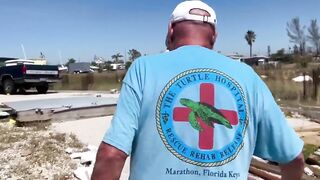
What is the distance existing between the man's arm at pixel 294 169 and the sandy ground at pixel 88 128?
720 cm

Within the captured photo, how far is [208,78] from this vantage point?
181 centimetres

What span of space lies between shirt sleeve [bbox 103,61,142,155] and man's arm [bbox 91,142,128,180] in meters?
0.02

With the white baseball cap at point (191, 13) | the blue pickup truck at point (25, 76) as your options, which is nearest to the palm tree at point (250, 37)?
the blue pickup truck at point (25, 76)

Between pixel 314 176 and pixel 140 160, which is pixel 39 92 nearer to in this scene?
pixel 314 176

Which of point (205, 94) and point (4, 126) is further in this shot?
point (4, 126)

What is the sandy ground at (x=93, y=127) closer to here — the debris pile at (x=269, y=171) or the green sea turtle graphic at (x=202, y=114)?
the debris pile at (x=269, y=171)

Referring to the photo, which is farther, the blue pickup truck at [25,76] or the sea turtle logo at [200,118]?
the blue pickup truck at [25,76]

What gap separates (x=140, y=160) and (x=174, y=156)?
0.45ft

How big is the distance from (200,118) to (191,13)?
0.44m

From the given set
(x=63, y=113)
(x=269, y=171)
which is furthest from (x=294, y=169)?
(x=63, y=113)

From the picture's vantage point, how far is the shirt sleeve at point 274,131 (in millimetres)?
1876

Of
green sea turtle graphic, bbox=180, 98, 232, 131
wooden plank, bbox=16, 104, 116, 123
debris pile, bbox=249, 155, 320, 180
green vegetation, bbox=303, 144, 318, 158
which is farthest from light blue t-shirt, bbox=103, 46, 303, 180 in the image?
wooden plank, bbox=16, 104, 116, 123

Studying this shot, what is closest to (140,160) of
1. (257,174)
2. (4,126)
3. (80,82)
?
(257,174)

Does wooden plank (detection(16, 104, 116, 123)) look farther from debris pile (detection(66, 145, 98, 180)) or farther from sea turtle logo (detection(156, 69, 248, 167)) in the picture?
sea turtle logo (detection(156, 69, 248, 167))
